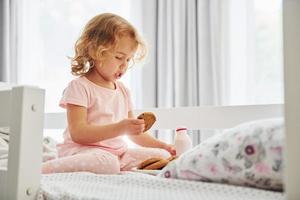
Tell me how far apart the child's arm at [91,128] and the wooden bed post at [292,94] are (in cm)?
53

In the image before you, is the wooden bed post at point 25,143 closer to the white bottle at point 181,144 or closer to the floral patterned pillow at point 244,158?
the floral patterned pillow at point 244,158

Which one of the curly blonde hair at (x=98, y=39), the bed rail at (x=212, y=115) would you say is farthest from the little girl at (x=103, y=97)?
the bed rail at (x=212, y=115)

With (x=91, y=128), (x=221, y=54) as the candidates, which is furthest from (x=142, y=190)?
(x=221, y=54)

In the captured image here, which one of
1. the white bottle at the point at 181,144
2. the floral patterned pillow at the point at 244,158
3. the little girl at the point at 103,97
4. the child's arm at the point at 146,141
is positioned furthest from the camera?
the child's arm at the point at 146,141

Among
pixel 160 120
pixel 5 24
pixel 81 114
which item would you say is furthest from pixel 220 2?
pixel 5 24

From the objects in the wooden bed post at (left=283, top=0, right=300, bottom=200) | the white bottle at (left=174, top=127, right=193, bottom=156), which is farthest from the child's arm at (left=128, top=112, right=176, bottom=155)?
the wooden bed post at (left=283, top=0, right=300, bottom=200)

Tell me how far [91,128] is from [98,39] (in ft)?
0.98

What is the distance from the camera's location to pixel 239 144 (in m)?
0.68

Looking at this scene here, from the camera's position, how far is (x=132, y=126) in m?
1.02

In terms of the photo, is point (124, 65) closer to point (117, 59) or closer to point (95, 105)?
point (117, 59)

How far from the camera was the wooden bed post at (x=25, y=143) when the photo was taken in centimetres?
69

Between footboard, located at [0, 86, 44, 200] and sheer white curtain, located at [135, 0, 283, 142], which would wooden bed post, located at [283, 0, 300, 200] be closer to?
footboard, located at [0, 86, 44, 200]

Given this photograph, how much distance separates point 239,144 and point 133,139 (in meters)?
0.76

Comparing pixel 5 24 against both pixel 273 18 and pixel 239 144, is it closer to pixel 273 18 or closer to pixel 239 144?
pixel 273 18
